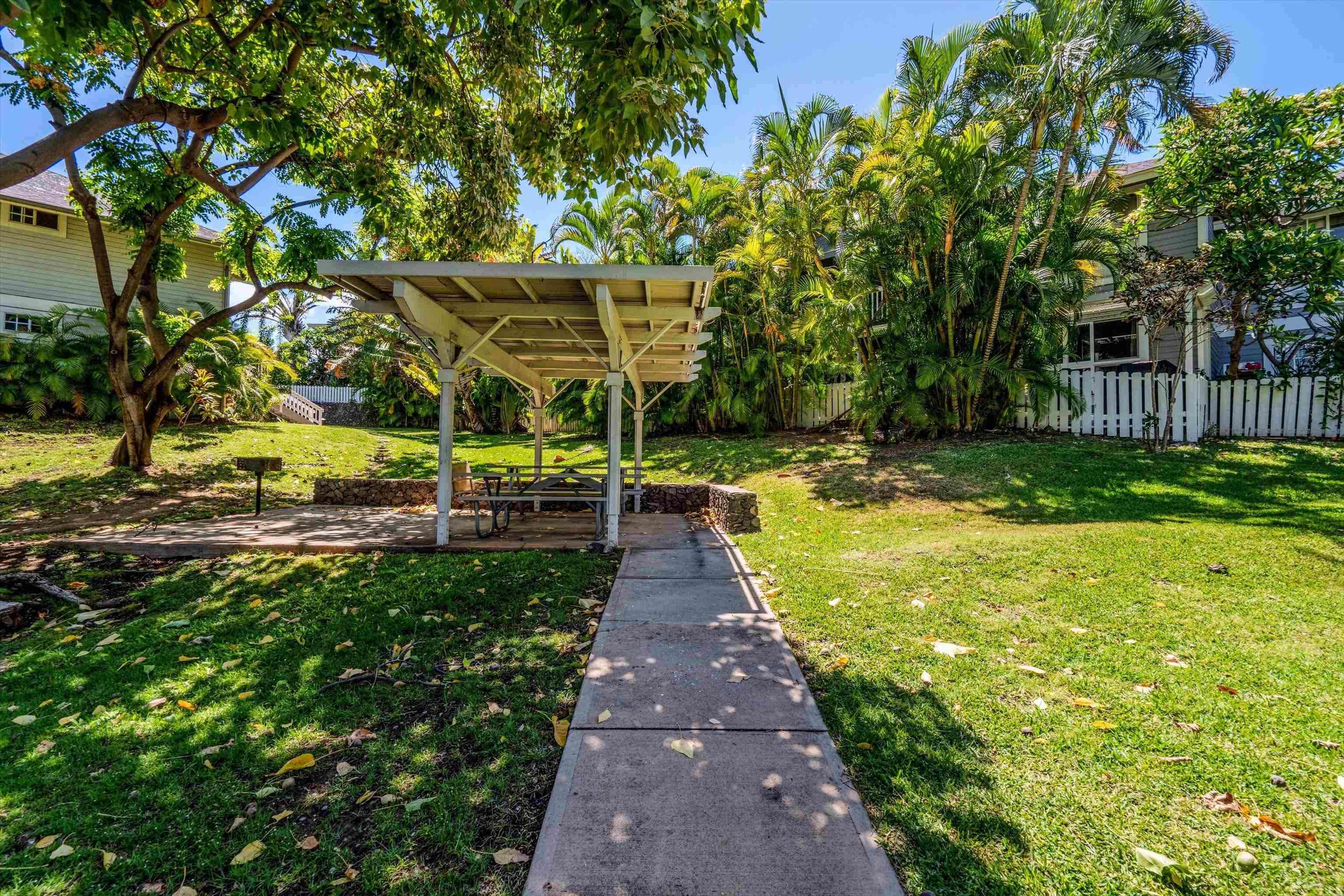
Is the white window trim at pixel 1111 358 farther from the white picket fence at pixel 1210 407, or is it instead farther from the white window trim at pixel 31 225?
the white window trim at pixel 31 225

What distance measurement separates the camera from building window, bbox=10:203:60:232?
16.3m

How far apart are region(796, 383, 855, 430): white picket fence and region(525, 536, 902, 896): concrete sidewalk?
13072mm

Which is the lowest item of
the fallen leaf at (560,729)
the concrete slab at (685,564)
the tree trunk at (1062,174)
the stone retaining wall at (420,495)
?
the fallen leaf at (560,729)

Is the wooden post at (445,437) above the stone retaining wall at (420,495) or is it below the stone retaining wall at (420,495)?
above

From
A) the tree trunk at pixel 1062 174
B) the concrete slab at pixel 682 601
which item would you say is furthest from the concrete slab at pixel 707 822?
the tree trunk at pixel 1062 174

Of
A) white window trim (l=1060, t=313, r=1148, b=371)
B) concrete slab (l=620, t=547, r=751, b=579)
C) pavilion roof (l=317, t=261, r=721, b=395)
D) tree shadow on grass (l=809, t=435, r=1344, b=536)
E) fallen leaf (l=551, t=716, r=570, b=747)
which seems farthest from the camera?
white window trim (l=1060, t=313, r=1148, b=371)

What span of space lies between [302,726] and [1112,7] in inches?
568

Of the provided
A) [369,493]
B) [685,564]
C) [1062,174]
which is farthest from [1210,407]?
[369,493]

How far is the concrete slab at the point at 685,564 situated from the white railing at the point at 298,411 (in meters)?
19.2

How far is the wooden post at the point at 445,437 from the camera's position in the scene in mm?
6590

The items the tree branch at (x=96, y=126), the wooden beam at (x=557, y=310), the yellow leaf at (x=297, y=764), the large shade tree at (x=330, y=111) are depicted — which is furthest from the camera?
the wooden beam at (x=557, y=310)

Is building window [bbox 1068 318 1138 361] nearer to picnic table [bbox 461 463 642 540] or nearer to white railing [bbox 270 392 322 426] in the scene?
picnic table [bbox 461 463 642 540]

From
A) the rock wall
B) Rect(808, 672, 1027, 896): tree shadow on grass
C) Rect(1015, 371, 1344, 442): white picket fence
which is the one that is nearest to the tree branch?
the rock wall

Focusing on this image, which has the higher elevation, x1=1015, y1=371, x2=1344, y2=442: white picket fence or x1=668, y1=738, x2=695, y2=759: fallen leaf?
x1=1015, y1=371, x2=1344, y2=442: white picket fence
